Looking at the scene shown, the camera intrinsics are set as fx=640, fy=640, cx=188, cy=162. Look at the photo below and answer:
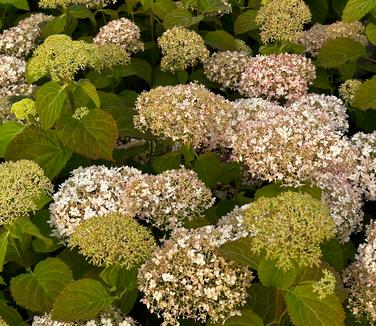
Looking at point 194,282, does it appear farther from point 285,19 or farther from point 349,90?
point 285,19

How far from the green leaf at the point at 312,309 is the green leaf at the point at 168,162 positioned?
1.29m

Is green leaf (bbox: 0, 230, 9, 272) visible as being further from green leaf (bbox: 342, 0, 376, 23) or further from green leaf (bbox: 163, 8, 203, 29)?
green leaf (bbox: 342, 0, 376, 23)

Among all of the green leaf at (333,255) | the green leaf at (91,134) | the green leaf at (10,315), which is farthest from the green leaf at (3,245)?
the green leaf at (333,255)

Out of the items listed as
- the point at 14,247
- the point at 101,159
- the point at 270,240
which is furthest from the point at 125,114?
the point at 270,240

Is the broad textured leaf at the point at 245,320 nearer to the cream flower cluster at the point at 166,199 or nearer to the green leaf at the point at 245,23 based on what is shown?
the cream flower cluster at the point at 166,199

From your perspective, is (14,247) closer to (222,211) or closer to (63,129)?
(63,129)

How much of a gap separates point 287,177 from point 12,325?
4.27 ft

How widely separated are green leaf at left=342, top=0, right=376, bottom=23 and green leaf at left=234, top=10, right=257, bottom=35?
2.50 ft

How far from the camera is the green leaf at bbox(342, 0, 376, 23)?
12.5 feet

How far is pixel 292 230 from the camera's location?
1.93m

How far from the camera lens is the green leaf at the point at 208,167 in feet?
10.4

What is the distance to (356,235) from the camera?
3.27 m

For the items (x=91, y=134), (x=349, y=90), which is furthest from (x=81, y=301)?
(x=349, y=90)

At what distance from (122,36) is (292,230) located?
8.57 ft
